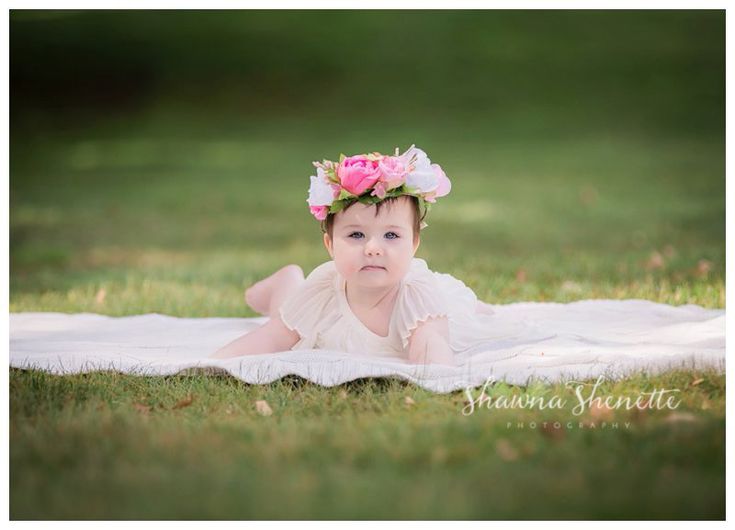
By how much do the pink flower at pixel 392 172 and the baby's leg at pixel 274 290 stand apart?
992 mm

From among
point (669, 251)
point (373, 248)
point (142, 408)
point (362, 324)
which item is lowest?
point (142, 408)

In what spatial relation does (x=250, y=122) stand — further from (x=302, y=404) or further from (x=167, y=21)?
(x=302, y=404)

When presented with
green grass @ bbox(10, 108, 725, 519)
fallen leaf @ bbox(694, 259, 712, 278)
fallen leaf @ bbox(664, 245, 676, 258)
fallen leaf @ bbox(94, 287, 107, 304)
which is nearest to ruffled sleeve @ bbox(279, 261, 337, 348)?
green grass @ bbox(10, 108, 725, 519)

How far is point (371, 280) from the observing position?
13.1 feet

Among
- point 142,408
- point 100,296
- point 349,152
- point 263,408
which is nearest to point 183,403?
point 142,408

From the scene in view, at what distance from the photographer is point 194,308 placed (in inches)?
220

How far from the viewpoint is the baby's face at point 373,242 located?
3.96 metres

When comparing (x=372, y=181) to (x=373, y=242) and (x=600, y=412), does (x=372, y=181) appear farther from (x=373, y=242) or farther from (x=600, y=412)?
(x=600, y=412)

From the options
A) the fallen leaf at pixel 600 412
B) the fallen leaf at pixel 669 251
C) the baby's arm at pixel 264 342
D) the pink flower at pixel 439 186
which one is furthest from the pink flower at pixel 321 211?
the fallen leaf at pixel 669 251

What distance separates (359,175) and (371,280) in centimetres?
42

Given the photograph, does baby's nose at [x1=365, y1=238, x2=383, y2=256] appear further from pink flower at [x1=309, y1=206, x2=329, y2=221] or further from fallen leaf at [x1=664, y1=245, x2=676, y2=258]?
fallen leaf at [x1=664, y1=245, x2=676, y2=258]

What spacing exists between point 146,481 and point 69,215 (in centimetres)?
715

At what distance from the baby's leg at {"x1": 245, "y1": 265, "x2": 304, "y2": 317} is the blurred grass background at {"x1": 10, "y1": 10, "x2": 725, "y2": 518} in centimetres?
56

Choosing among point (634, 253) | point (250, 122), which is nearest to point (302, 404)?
point (634, 253)
